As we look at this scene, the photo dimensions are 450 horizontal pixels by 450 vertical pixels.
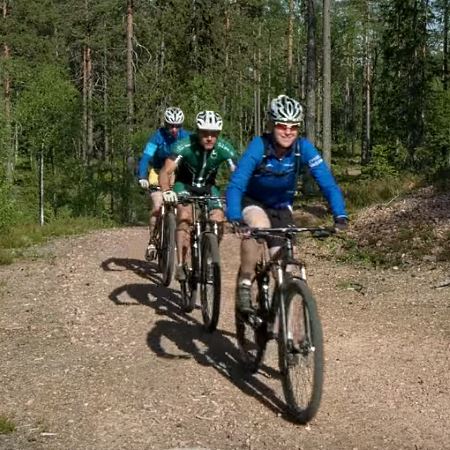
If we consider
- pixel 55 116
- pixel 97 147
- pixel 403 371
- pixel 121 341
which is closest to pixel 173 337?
pixel 121 341

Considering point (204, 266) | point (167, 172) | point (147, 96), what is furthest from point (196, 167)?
point (147, 96)

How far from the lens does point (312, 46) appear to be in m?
23.1

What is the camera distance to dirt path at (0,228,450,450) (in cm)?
441

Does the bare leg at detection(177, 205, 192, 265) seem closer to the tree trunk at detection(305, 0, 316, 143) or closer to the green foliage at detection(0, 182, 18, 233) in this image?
the green foliage at detection(0, 182, 18, 233)

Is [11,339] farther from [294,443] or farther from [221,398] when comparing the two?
[294,443]

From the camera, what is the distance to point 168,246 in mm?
7855

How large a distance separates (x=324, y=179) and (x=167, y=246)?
130 inches

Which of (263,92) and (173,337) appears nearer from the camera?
(173,337)

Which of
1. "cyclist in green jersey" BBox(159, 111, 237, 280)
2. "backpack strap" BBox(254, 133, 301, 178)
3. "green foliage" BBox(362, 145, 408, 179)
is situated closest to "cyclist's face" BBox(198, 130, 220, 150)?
"cyclist in green jersey" BBox(159, 111, 237, 280)

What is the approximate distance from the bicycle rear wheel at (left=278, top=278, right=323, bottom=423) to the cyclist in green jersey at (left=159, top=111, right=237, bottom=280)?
2302mm

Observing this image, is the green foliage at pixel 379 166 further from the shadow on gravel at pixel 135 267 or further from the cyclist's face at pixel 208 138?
the cyclist's face at pixel 208 138

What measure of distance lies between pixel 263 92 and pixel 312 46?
34.5 m

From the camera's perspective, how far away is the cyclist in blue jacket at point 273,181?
4887 millimetres

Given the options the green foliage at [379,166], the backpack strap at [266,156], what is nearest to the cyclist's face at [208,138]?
the backpack strap at [266,156]
